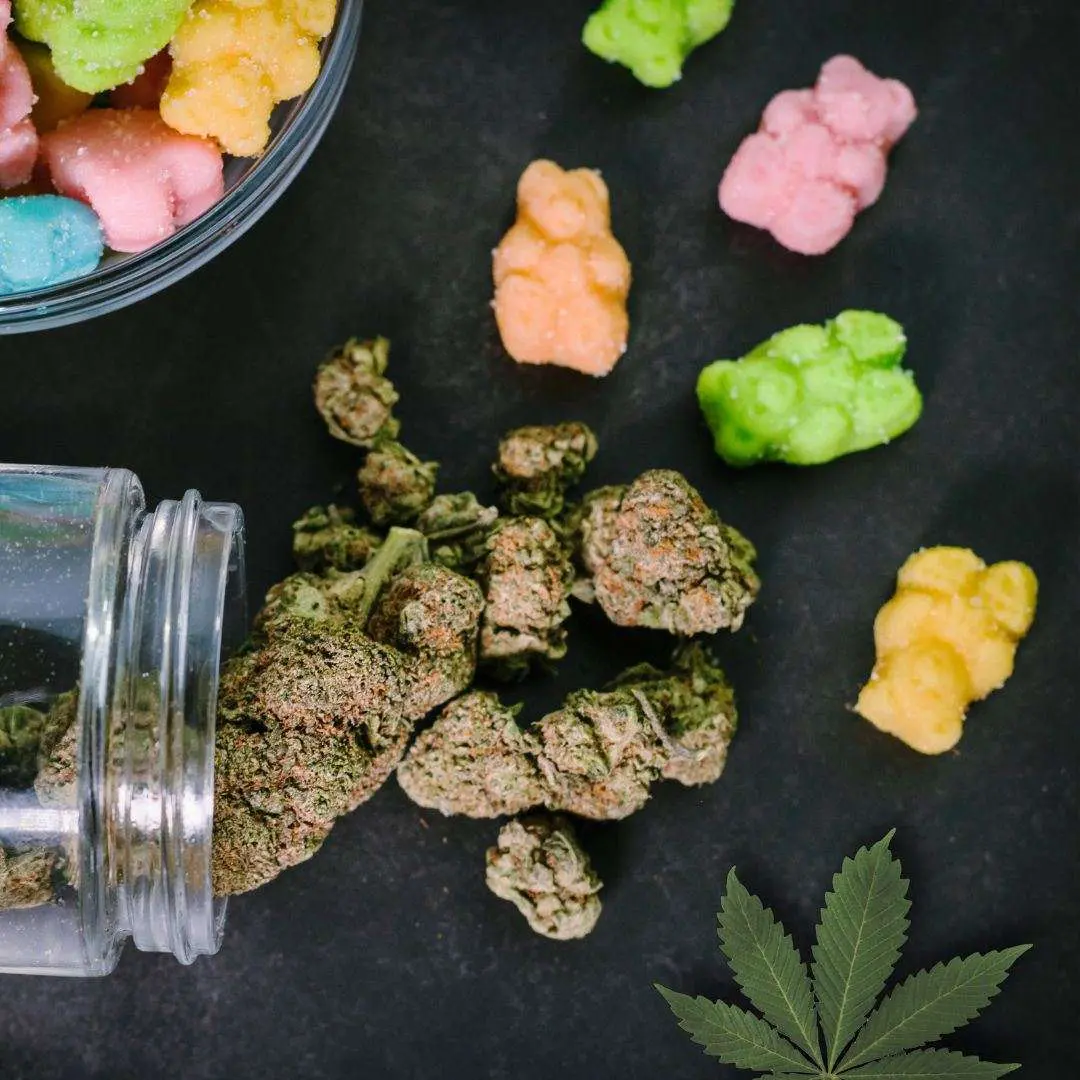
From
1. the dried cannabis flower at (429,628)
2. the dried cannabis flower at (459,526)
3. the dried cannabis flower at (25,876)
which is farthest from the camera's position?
the dried cannabis flower at (459,526)

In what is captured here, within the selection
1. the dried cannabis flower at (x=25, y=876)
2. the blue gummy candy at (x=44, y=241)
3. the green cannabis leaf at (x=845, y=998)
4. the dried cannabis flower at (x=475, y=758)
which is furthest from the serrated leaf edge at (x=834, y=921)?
the blue gummy candy at (x=44, y=241)

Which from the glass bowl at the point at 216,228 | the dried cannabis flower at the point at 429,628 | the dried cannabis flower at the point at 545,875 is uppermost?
the glass bowl at the point at 216,228

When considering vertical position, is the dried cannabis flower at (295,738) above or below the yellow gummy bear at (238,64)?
below

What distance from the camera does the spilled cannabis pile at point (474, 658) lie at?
5.28 ft

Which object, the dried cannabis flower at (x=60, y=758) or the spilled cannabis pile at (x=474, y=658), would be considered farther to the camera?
the spilled cannabis pile at (x=474, y=658)

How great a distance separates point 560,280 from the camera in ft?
5.99

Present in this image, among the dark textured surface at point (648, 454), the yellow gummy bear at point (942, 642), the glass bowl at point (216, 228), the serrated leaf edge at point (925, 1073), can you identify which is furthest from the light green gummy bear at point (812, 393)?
the serrated leaf edge at point (925, 1073)

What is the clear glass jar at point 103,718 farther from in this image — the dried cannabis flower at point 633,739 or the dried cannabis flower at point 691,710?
the dried cannabis flower at point 691,710

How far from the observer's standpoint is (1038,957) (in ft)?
6.18

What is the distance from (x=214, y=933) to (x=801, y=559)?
2.65ft

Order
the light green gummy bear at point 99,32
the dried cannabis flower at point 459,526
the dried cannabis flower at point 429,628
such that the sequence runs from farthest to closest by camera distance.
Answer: the dried cannabis flower at point 459,526 < the dried cannabis flower at point 429,628 < the light green gummy bear at point 99,32

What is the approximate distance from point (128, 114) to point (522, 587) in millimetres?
639

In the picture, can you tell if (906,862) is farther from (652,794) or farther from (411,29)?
(411,29)

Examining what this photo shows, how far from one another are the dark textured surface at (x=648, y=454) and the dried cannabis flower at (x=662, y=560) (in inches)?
5.1
